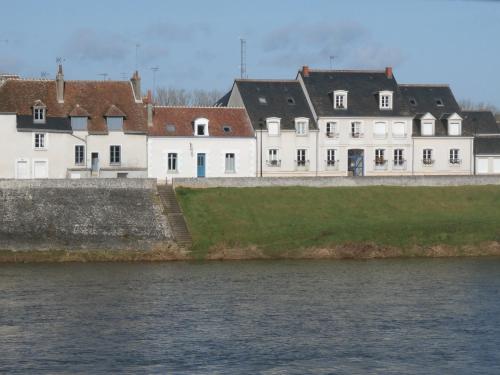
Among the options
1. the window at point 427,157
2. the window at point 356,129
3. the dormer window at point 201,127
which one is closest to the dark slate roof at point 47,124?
the dormer window at point 201,127

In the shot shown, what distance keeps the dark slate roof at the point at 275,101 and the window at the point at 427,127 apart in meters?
8.22

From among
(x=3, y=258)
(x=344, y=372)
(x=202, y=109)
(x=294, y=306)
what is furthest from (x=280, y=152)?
(x=344, y=372)

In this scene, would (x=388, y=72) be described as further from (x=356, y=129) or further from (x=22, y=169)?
(x=22, y=169)

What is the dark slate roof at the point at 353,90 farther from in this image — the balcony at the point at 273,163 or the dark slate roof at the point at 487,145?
the dark slate roof at the point at 487,145

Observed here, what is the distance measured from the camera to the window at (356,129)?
239 ft

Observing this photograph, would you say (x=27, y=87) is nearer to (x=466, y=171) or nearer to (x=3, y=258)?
(x=3, y=258)

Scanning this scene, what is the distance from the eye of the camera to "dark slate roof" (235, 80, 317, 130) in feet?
235

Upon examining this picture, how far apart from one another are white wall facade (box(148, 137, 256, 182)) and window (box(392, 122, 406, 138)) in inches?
423

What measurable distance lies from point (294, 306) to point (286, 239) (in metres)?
16.8

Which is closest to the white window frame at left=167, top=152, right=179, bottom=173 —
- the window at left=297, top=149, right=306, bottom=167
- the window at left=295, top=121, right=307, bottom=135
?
the window at left=297, top=149, right=306, bottom=167

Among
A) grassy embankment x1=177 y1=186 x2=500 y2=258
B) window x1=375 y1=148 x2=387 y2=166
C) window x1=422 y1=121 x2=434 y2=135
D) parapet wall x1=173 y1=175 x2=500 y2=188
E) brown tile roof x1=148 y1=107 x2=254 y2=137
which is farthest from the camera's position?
window x1=422 y1=121 x2=434 y2=135

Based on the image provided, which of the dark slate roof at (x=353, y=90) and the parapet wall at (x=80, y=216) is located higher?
the dark slate roof at (x=353, y=90)

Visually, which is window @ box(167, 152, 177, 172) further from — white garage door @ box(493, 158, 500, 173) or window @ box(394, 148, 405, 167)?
white garage door @ box(493, 158, 500, 173)

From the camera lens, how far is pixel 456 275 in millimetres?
47562
